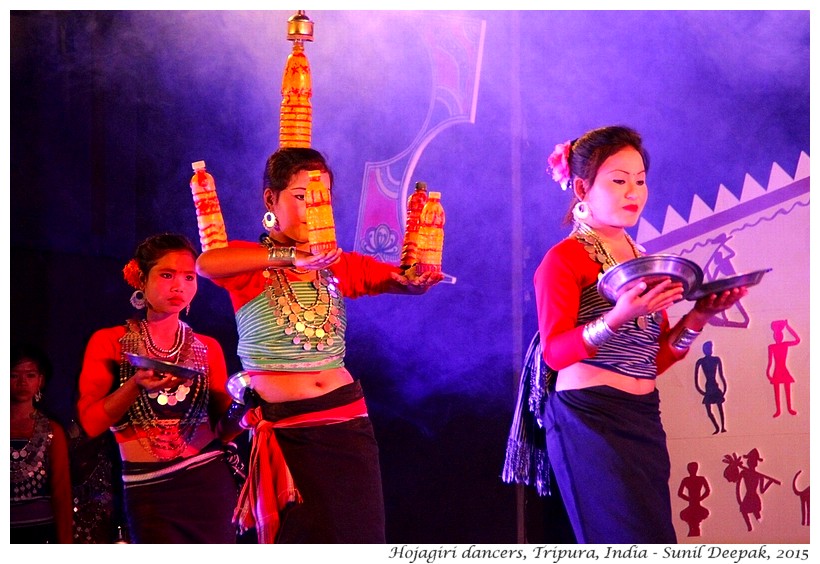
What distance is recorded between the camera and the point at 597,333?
9.51ft

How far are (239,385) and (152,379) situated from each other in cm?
25

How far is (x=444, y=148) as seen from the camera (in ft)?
12.4

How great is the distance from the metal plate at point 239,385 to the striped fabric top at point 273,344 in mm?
31

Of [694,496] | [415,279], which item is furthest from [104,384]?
[694,496]

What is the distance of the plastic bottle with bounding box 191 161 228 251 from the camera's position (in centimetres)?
302

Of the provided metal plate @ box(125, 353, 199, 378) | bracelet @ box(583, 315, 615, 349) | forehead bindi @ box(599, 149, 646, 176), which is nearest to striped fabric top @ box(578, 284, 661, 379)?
bracelet @ box(583, 315, 615, 349)

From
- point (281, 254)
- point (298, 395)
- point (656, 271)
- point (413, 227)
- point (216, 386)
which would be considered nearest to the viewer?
point (656, 271)

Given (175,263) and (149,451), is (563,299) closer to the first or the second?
(175,263)

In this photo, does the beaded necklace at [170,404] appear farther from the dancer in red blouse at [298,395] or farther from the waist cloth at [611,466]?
the waist cloth at [611,466]

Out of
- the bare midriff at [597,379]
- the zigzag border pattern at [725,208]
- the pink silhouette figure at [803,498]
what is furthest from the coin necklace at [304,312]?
the pink silhouette figure at [803,498]

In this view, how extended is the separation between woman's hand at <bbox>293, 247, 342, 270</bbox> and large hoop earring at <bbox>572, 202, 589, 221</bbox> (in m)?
0.72
